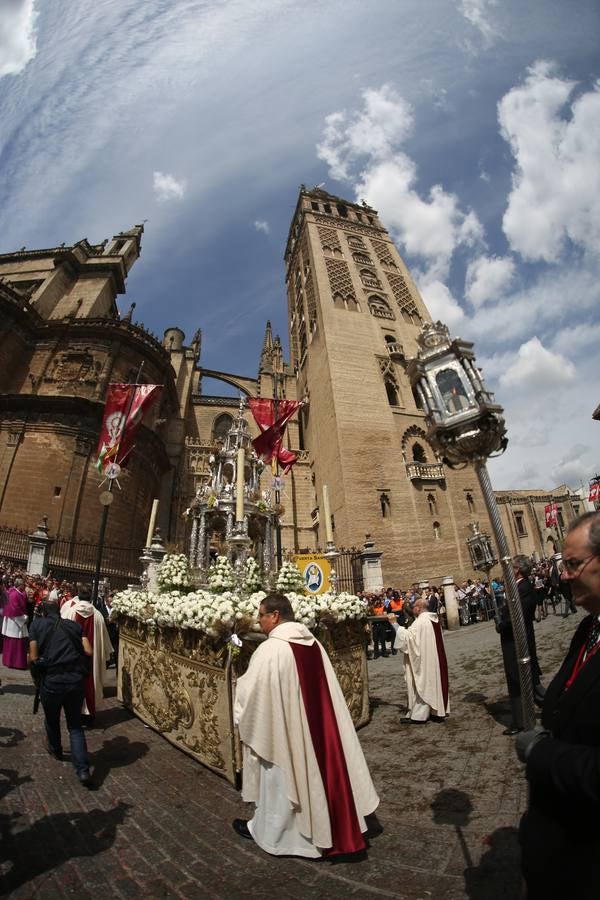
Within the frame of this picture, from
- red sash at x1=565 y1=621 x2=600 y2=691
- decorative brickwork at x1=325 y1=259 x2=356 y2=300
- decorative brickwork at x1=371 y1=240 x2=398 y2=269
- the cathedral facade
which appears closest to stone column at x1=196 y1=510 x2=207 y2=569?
the cathedral facade

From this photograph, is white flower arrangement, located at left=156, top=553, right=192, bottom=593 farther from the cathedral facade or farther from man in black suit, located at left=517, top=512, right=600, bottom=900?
the cathedral facade

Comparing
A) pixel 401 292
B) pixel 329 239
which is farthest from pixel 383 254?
pixel 401 292

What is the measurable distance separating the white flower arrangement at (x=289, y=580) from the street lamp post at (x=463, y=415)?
2985mm

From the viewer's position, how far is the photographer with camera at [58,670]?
4.04 meters

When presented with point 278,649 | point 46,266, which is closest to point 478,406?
point 278,649

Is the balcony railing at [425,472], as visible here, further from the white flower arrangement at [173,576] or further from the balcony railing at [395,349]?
the white flower arrangement at [173,576]

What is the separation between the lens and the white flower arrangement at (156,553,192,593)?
5910 mm

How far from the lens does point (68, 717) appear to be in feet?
13.0

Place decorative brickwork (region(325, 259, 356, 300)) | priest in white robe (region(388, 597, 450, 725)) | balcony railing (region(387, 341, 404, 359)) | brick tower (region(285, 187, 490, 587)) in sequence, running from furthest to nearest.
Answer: decorative brickwork (region(325, 259, 356, 300))
balcony railing (region(387, 341, 404, 359))
brick tower (region(285, 187, 490, 587))
priest in white robe (region(388, 597, 450, 725))

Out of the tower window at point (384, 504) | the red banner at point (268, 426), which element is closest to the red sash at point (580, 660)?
the red banner at point (268, 426)

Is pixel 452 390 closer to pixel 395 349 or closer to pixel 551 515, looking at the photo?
pixel 395 349

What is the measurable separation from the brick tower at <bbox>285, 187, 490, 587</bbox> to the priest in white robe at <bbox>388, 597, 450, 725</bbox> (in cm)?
953

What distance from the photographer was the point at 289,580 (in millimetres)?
5566

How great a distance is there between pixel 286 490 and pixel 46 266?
69.1ft
